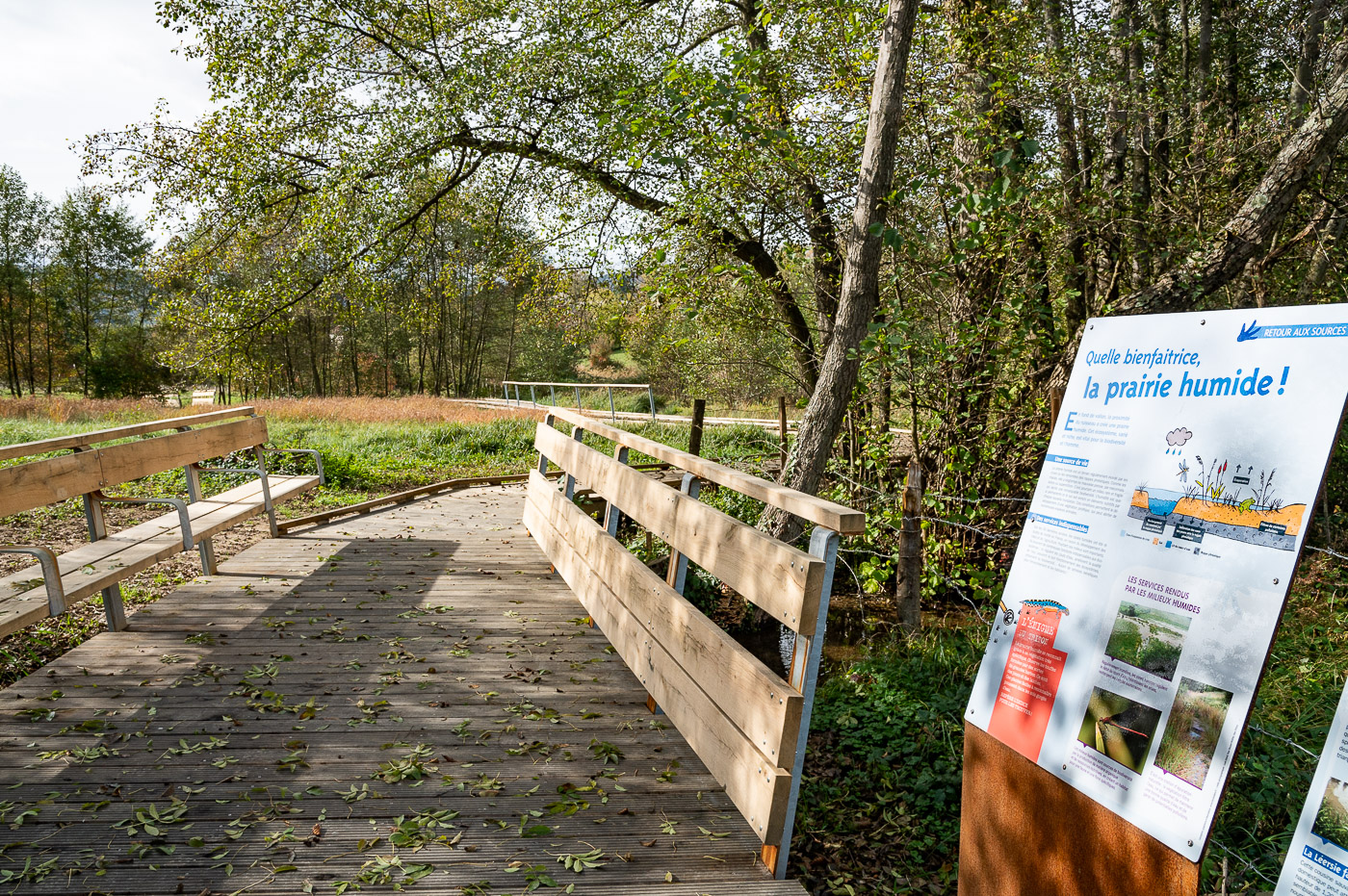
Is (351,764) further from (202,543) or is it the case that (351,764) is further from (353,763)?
(202,543)

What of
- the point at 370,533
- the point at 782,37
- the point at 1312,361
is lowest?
the point at 370,533

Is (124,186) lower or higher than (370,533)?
higher

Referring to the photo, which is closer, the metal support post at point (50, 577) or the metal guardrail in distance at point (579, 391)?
the metal support post at point (50, 577)

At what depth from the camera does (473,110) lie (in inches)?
372

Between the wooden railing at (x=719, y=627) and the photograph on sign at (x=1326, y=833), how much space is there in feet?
3.72

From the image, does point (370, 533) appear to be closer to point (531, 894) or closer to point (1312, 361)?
point (531, 894)

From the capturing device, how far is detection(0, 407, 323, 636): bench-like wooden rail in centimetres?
360

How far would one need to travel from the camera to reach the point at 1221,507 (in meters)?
1.87

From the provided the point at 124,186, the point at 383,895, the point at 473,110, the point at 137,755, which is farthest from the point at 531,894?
the point at 124,186

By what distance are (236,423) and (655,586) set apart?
4.40 metres

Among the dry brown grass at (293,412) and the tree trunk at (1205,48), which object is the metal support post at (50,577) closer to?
the tree trunk at (1205,48)

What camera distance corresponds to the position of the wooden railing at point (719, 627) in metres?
2.43

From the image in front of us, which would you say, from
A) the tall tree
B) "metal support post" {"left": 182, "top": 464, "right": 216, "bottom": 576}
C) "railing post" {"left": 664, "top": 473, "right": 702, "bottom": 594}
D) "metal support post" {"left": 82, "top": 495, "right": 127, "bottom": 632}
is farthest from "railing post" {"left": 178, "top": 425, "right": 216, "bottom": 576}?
the tall tree

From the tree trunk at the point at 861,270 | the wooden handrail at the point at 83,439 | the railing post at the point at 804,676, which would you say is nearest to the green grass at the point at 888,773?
the railing post at the point at 804,676
